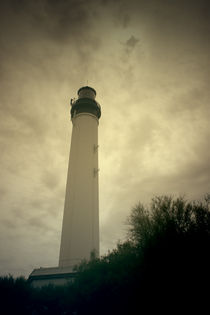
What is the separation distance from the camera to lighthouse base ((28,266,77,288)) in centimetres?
1791

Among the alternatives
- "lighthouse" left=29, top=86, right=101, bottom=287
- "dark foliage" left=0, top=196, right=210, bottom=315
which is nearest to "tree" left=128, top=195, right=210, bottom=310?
"dark foliage" left=0, top=196, right=210, bottom=315

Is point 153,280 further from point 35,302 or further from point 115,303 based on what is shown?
point 35,302

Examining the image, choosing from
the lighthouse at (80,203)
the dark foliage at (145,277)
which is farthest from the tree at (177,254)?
the lighthouse at (80,203)

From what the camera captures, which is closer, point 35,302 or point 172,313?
point 172,313

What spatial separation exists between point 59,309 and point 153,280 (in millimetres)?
7353

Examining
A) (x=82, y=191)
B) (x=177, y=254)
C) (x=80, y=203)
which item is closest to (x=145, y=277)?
(x=177, y=254)

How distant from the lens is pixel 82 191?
78.9 ft

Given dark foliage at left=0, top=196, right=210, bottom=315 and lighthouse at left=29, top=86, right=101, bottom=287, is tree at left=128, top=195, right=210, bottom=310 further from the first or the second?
lighthouse at left=29, top=86, right=101, bottom=287

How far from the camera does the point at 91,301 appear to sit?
12.2 m

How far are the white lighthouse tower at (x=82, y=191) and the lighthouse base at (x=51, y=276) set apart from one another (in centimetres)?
130

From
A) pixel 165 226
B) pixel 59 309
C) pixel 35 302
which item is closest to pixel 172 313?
pixel 165 226

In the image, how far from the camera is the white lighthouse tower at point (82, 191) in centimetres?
2072

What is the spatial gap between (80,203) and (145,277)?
13.2 m

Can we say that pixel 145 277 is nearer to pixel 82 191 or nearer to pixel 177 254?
pixel 177 254
